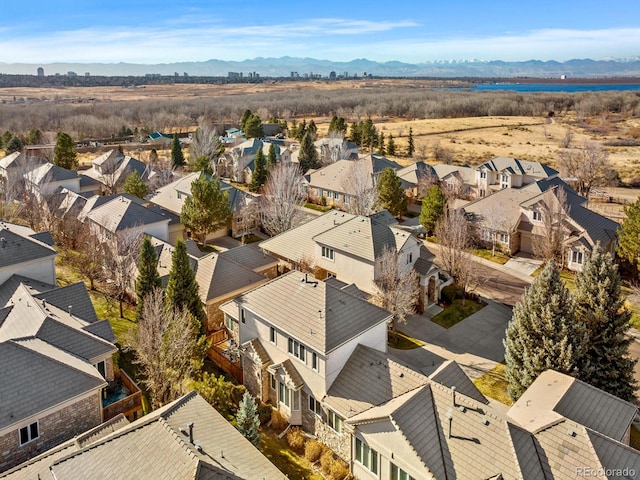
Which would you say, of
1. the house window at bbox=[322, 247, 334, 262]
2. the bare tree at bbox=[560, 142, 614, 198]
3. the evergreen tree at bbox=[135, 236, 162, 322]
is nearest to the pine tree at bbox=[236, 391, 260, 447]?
the evergreen tree at bbox=[135, 236, 162, 322]

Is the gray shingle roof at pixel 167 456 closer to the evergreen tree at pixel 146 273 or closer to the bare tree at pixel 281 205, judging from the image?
→ the evergreen tree at pixel 146 273

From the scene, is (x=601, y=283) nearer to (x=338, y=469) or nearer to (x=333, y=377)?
(x=333, y=377)

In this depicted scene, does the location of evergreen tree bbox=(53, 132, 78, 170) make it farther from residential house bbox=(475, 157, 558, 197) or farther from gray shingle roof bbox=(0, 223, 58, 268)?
residential house bbox=(475, 157, 558, 197)

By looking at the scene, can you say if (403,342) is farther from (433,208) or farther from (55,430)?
(433,208)

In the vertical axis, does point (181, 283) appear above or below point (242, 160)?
below

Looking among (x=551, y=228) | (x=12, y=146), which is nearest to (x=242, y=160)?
(x=12, y=146)
